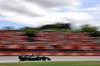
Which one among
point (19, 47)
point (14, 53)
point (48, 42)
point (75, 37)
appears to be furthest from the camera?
point (75, 37)

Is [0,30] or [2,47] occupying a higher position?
[0,30]

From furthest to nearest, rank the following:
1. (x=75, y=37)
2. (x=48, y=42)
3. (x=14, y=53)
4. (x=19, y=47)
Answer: (x=75, y=37)
(x=48, y=42)
(x=19, y=47)
(x=14, y=53)

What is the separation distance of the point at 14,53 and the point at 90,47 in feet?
34.8

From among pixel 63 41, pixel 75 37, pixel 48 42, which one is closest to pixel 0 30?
pixel 48 42

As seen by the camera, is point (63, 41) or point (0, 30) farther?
point (0, 30)

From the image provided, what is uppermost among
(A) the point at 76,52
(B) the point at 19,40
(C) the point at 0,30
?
Result: (C) the point at 0,30

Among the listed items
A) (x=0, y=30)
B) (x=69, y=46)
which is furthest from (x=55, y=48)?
(x=0, y=30)

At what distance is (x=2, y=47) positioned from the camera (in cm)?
2328

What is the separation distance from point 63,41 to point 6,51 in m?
9.47

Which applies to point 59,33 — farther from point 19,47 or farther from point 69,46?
point 19,47

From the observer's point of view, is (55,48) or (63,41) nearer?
(55,48)

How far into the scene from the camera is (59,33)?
30469 mm

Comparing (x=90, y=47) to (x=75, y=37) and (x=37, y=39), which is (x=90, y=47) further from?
(x=37, y=39)

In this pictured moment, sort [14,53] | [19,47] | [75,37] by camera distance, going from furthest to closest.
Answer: [75,37]
[19,47]
[14,53]
